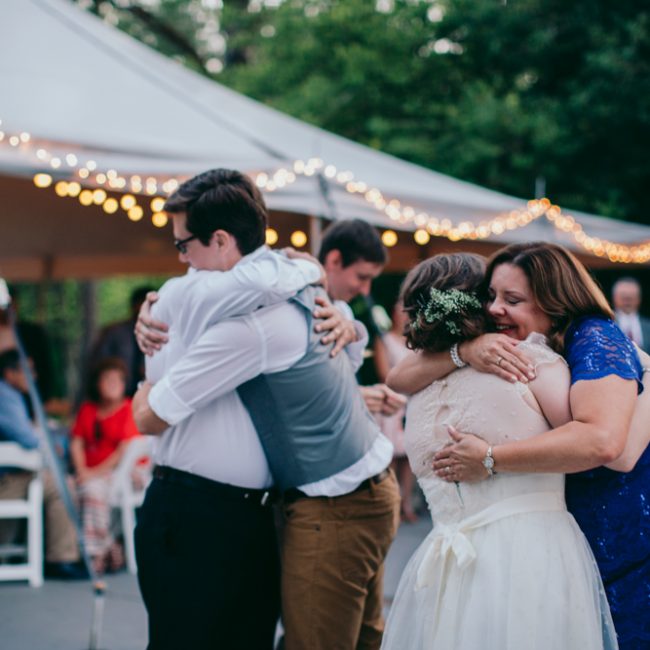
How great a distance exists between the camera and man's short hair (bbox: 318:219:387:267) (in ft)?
11.5

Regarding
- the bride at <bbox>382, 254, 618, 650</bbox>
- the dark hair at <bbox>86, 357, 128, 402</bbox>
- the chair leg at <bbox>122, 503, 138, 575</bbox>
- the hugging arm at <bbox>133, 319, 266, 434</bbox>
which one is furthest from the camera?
the dark hair at <bbox>86, 357, 128, 402</bbox>

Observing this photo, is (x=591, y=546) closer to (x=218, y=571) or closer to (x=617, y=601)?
(x=617, y=601)

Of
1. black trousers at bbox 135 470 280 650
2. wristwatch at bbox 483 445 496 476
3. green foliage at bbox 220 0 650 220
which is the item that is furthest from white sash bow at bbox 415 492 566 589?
green foliage at bbox 220 0 650 220

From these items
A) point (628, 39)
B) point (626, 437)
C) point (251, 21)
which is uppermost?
point (251, 21)

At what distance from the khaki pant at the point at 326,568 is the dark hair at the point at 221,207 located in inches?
31.5

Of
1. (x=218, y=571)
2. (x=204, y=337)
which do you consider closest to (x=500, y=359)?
(x=204, y=337)

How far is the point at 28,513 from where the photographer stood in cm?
572

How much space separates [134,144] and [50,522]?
2572mm

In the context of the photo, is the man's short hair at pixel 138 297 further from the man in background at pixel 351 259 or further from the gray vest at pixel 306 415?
the gray vest at pixel 306 415

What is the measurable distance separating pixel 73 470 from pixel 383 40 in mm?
9116

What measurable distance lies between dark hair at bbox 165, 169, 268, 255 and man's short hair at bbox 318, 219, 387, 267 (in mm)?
811

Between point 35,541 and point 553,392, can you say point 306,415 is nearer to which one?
point 553,392

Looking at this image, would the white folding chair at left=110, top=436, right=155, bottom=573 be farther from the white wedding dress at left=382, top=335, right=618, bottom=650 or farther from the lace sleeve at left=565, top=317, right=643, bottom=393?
the lace sleeve at left=565, top=317, right=643, bottom=393

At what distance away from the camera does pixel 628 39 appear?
12.0 meters
